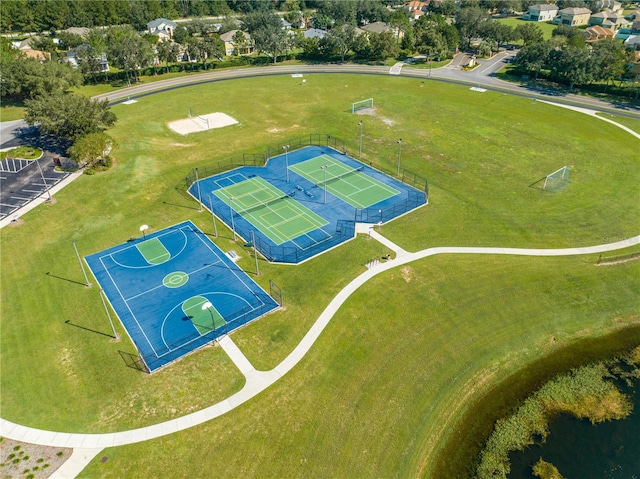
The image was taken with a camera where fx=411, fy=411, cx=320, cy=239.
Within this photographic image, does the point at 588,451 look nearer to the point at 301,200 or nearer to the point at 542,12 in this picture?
the point at 301,200

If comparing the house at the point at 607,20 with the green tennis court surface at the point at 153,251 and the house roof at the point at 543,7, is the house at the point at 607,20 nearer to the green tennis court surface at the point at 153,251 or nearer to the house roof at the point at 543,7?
the house roof at the point at 543,7

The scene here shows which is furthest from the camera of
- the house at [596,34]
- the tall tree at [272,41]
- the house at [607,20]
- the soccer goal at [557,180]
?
the house at [607,20]

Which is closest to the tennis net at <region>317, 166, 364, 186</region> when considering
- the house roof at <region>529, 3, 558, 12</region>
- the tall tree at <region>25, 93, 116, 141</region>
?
the tall tree at <region>25, 93, 116, 141</region>

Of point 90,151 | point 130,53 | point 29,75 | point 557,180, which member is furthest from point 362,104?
point 29,75

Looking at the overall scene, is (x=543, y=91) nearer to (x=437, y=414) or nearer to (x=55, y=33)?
(x=437, y=414)

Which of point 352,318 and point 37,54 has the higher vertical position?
point 37,54

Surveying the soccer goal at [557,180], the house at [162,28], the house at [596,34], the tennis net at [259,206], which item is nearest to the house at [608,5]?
the house at [596,34]
